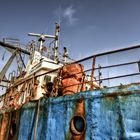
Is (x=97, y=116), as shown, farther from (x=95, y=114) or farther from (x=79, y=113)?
(x=79, y=113)

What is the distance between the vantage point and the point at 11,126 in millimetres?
9359

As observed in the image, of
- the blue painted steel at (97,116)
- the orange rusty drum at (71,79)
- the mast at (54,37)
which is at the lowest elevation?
the blue painted steel at (97,116)

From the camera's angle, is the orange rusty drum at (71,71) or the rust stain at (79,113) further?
the orange rusty drum at (71,71)

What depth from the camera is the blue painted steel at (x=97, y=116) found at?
18.7 ft

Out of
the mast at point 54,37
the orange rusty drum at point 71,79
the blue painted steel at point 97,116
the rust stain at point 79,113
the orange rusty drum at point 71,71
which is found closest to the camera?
the blue painted steel at point 97,116

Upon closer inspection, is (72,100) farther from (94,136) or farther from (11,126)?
(11,126)

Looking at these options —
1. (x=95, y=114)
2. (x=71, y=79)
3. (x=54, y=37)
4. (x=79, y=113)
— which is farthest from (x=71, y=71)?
(x=54, y=37)

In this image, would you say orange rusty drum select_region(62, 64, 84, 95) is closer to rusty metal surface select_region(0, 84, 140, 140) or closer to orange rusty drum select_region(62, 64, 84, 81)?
orange rusty drum select_region(62, 64, 84, 81)

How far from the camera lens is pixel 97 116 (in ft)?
20.6

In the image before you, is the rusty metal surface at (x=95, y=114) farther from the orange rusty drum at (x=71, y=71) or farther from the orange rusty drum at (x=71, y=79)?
the orange rusty drum at (x=71, y=71)

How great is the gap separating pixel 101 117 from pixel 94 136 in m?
0.53

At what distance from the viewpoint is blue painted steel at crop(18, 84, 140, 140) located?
571cm

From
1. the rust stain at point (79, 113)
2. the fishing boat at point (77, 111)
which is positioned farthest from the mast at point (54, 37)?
the rust stain at point (79, 113)

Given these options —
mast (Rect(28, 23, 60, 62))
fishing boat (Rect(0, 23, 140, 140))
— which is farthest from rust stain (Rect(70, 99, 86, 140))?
mast (Rect(28, 23, 60, 62))
